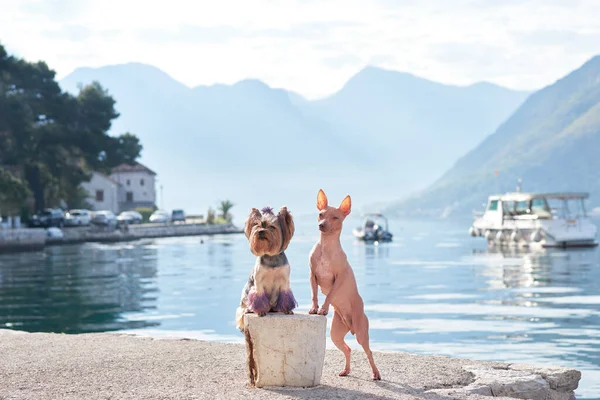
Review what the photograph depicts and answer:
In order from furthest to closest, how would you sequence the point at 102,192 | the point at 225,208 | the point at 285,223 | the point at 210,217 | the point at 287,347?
1. the point at 225,208
2. the point at 210,217
3. the point at 102,192
4. the point at 285,223
5. the point at 287,347

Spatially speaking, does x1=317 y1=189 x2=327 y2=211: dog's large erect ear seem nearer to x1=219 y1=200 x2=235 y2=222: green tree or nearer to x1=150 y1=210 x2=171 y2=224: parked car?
x1=150 y1=210 x2=171 y2=224: parked car

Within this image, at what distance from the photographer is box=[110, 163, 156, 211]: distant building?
13688 cm

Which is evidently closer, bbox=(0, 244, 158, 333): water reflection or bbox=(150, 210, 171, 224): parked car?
bbox=(0, 244, 158, 333): water reflection

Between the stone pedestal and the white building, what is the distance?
375 feet

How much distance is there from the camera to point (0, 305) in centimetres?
3491

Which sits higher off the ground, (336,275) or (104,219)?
(104,219)

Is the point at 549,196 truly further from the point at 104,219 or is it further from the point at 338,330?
the point at 338,330

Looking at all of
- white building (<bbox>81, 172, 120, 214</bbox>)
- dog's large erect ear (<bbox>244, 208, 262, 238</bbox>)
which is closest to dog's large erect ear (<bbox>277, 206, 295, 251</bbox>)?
dog's large erect ear (<bbox>244, 208, 262, 238</bbox>)

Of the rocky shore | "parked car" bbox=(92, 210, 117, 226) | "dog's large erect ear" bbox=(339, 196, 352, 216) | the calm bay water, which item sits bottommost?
the calm bay water

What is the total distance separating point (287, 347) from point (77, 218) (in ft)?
293

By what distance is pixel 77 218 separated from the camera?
97812 millimetres

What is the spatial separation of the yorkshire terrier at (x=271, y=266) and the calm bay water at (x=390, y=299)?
28.2ft

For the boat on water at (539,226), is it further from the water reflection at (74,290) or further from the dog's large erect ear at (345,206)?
the dog's large erect ear at (345,206)

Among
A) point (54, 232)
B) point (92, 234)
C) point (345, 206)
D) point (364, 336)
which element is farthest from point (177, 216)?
point (364, 336)
